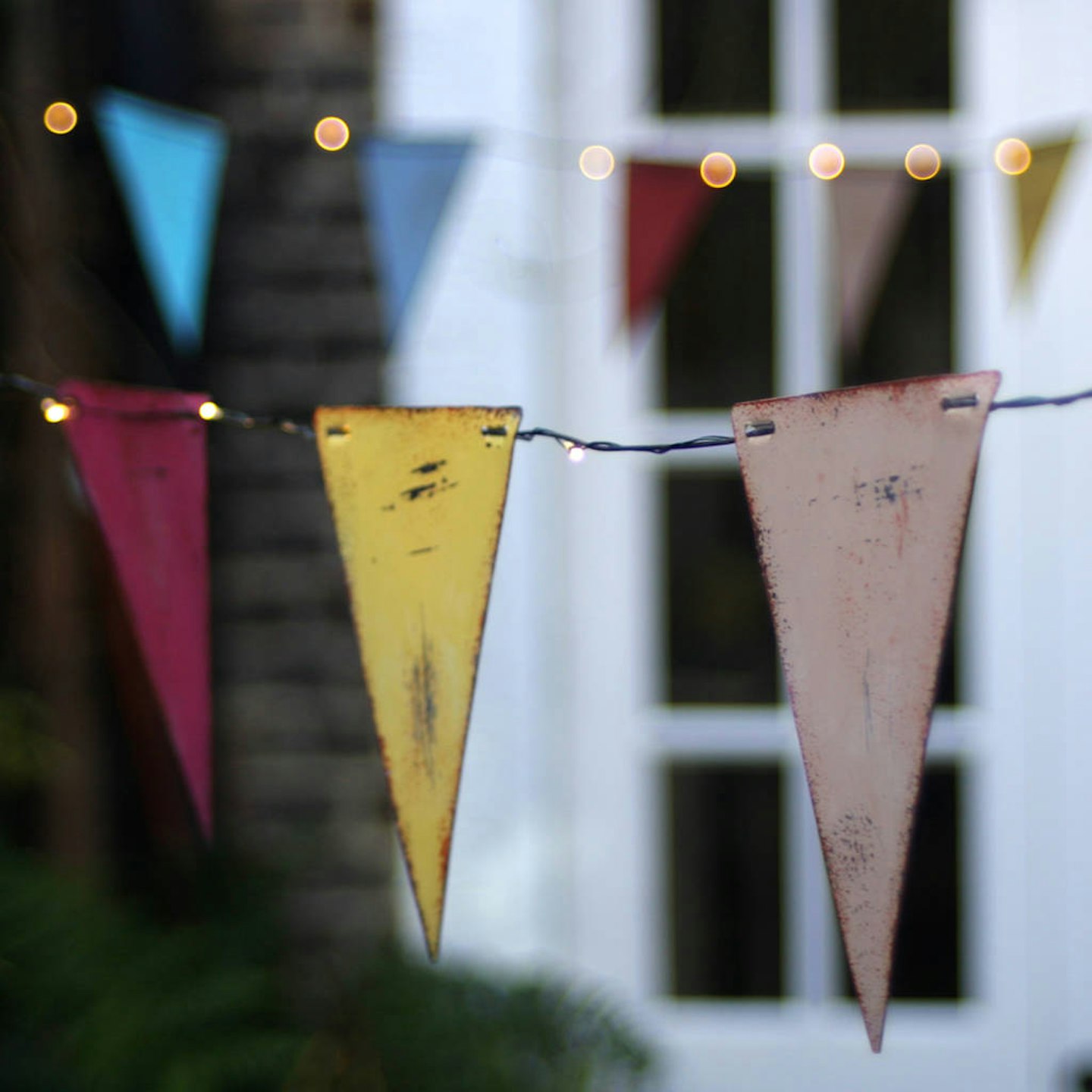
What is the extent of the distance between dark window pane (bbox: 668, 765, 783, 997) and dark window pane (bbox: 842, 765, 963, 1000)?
139mm

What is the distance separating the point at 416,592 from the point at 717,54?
1227 mm

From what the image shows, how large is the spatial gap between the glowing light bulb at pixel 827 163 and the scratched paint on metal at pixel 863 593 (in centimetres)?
78

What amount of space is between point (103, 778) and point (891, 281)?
1.37m

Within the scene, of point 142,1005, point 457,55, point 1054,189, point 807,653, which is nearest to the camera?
point 807,653

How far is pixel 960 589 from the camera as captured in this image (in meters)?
1.67

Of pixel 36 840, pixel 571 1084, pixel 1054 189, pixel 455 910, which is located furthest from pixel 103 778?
pixel 1054 189

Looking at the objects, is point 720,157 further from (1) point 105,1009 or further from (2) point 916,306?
(1) point 105,1009

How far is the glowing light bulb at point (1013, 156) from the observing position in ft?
4.32

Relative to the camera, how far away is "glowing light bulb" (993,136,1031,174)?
4.32 ft

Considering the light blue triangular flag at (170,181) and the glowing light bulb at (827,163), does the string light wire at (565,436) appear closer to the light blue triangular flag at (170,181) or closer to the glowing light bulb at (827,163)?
the light blue triangular flag at (170,181)

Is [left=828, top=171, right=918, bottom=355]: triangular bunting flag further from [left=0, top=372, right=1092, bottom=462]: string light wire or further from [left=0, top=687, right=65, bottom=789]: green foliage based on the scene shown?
[left=0, top=687, right=65, bottom=789]: green foliage

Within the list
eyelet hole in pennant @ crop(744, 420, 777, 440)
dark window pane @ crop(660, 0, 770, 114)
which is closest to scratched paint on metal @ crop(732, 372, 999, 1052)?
eyelet hole in pennant @ crop(744, 420, 777, 440)

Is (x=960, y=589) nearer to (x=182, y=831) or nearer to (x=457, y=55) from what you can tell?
(x=457, y=55)

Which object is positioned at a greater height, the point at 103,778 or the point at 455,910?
the point at 103,778
